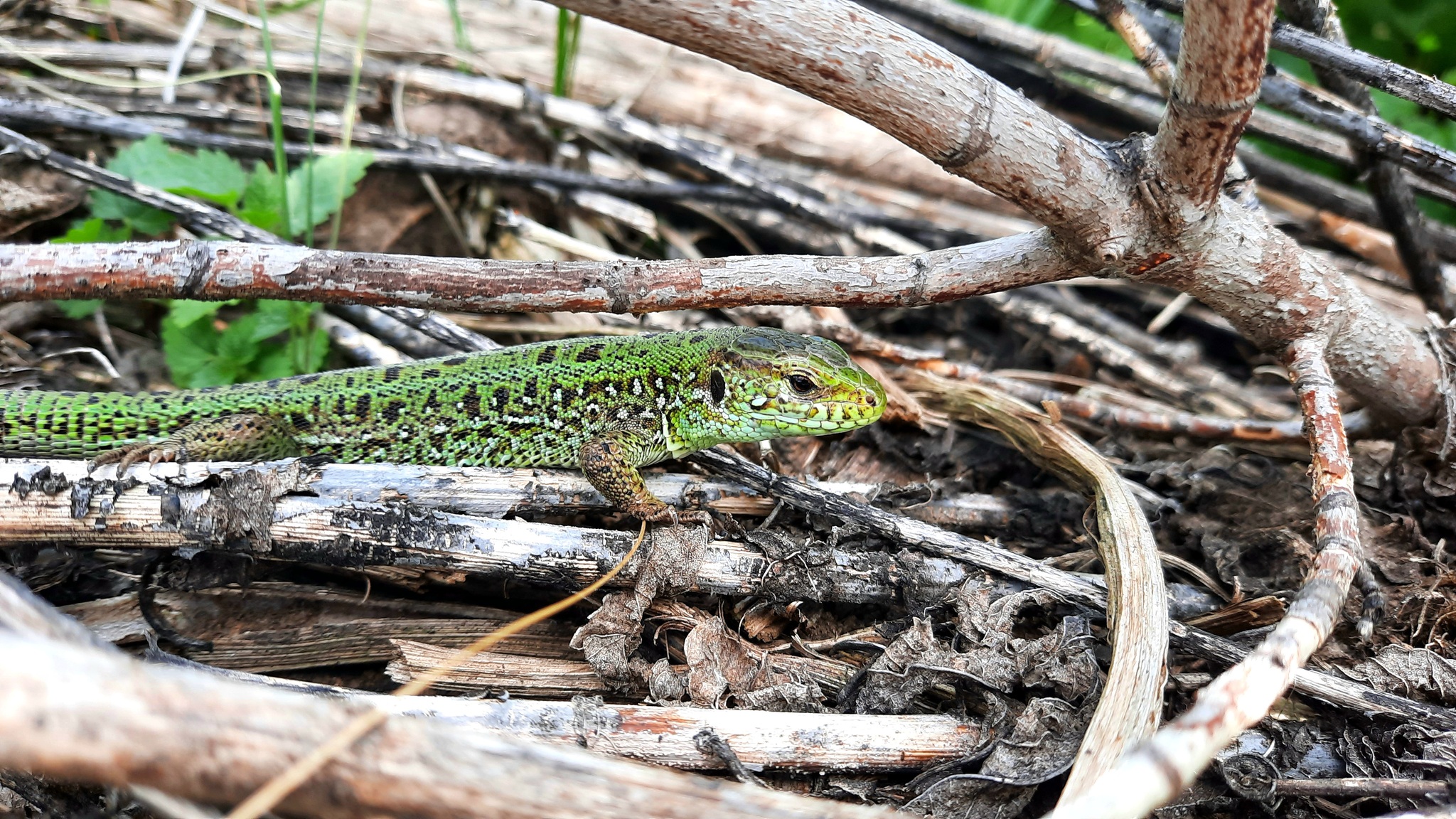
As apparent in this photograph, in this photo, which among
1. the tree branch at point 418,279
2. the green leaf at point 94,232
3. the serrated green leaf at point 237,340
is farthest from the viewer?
Answer: the serrated green leaf at point 237,340

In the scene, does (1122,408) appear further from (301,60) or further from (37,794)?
(301,60)

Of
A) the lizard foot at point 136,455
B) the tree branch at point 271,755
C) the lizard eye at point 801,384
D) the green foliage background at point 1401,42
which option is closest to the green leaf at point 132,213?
the lizard foot at point 136,455

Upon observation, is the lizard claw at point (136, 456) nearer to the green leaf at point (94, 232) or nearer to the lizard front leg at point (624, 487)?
the green leaf at point (94, 232)

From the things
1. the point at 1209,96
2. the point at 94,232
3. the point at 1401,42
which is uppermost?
the point at 1401,42

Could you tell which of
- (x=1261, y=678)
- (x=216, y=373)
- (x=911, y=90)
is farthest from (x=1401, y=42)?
(x=216, y=373)

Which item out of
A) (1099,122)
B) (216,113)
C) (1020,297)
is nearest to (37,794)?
(216,113)

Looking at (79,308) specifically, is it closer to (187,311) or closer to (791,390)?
(187,311)
